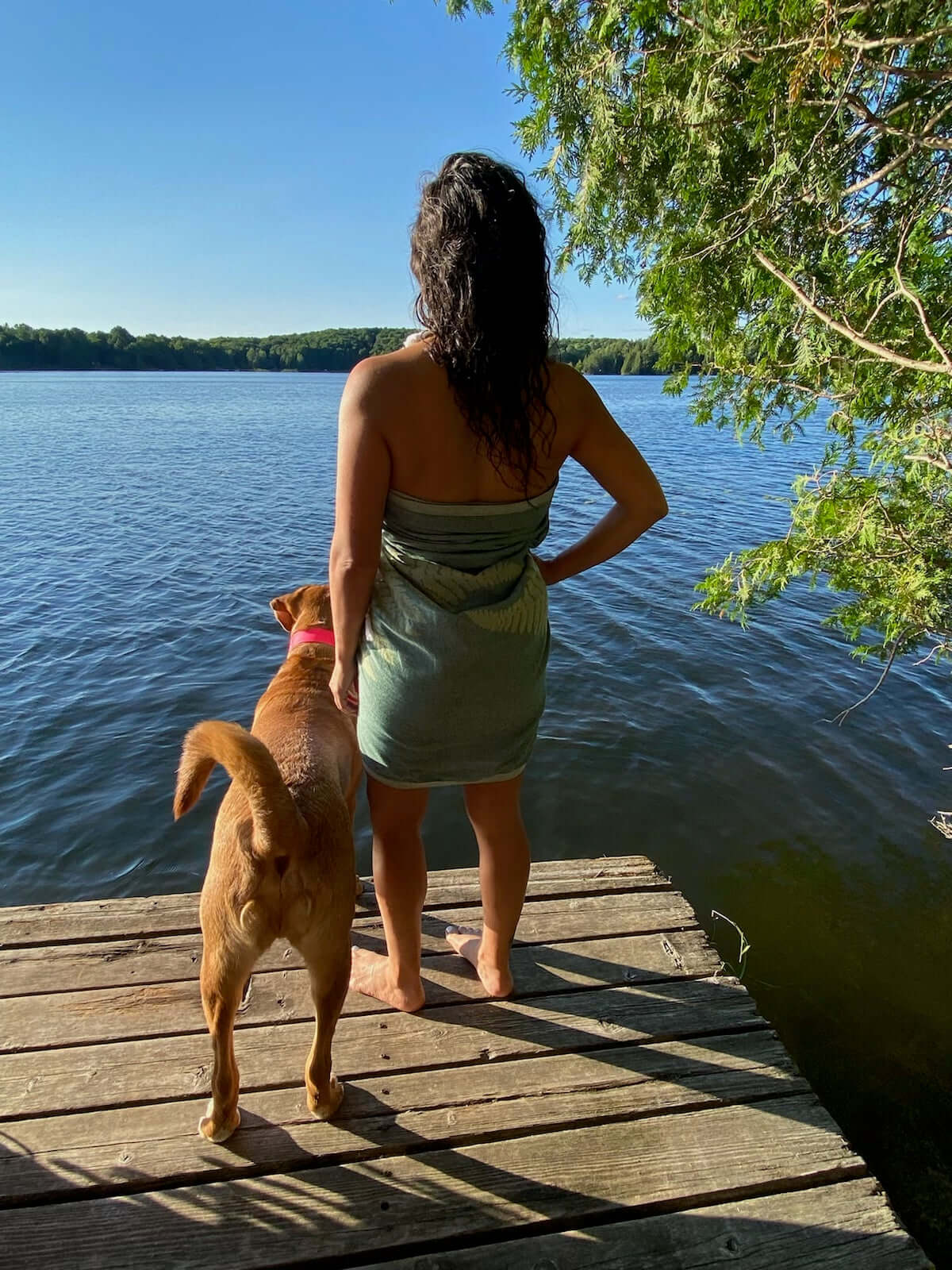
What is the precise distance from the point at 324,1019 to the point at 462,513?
1.53 metres

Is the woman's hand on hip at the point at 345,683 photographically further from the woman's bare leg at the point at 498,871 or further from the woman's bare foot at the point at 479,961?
the woman's bare foot at the point at 479,961

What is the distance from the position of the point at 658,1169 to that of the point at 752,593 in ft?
9.46

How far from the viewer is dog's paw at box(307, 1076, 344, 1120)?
2154 mm

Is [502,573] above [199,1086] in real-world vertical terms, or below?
above

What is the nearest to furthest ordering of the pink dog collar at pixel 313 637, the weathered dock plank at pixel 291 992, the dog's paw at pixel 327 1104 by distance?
1. the dog's paw at pixel 327 1104
2. the weathered dock plank at pixel 291 992
3. the pink dog collar at pixel 313 637

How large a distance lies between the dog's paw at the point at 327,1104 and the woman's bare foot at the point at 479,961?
0.67 m

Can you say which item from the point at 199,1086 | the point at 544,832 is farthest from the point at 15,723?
the point at 199,1086

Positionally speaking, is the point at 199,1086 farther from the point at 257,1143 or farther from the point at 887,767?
the point at 887,767

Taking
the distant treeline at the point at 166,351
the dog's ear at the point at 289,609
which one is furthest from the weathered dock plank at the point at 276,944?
the distant treeline at the point at 166,351

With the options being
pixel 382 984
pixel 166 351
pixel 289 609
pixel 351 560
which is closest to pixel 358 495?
pixel 351 560

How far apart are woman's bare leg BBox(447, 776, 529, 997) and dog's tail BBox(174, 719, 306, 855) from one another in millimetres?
582

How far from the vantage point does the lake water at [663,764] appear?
4.01 metres

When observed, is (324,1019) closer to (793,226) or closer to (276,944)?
(276,944)

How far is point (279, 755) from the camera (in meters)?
2.34
